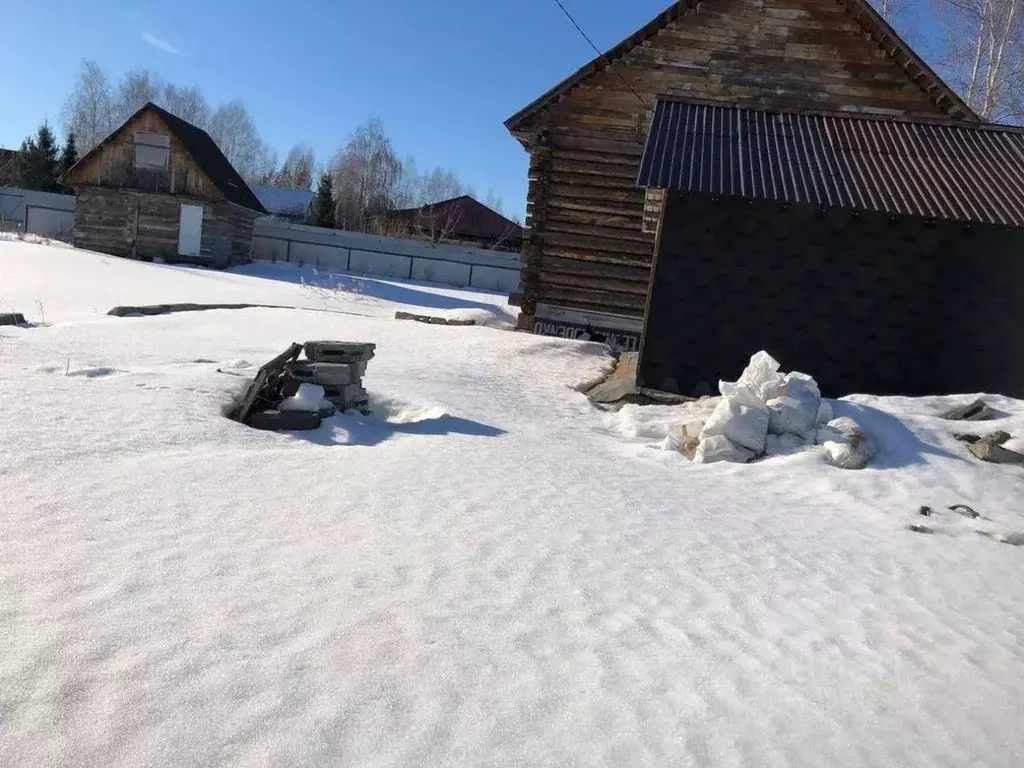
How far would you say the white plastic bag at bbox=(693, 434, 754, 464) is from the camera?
6.65m

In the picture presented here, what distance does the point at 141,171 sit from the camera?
26.5 meters

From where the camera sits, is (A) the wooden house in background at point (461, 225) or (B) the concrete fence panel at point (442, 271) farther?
(A) the wooden house in background at point (461, 225)

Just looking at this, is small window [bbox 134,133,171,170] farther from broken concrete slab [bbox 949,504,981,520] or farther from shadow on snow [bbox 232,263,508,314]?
broken concrete slab [bbox 949,504,981,520]

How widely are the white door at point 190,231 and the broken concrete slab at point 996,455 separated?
26.6 m

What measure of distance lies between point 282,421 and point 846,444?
502 cm

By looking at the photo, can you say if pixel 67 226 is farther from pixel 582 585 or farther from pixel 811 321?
pixel 582 585

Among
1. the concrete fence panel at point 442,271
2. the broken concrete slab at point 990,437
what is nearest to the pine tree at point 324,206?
the concrete fence panel at point 442,271

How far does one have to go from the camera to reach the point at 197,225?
26828mm

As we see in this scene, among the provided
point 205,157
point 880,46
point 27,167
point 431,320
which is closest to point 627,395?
point 431,320

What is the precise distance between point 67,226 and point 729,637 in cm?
3918

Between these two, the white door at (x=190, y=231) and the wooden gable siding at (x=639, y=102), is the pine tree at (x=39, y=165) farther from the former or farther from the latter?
the wooden gable siding at (x=639, y=102)

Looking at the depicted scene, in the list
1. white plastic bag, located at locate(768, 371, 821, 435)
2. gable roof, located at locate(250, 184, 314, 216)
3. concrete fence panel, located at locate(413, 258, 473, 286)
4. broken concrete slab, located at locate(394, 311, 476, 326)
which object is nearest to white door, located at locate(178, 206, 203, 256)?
concrete fence panel, located at locate(413, 258, 473, 286)

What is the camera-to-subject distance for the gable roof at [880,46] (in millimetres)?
12711

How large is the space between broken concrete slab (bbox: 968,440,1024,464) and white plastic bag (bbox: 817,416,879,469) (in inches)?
37.3
